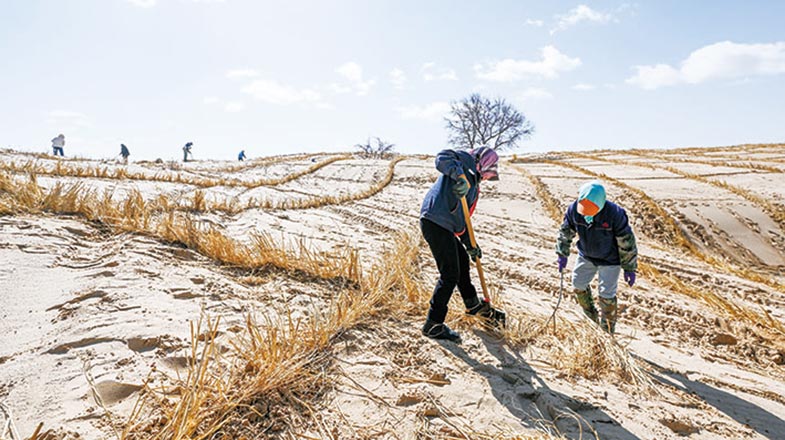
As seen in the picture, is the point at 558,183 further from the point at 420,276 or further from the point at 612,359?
the point at 612,359

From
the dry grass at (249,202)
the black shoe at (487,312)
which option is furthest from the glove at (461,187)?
the dry grass at (249,202)

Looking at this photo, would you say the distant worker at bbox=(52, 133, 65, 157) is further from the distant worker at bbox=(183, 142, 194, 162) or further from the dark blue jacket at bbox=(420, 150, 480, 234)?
the dark blue jacket at bbox=(420, 150, 480, 234)

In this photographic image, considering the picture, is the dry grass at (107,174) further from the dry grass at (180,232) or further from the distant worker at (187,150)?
the distant worker at (187,150)

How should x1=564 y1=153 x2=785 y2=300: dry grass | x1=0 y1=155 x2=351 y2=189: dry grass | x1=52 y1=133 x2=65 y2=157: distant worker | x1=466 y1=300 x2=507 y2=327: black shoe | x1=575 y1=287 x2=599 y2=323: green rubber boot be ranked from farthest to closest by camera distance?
x1=52 y1=133 x2=65 y2=157: distant worker
x1=0 y1=155 x2=351 y2=189: dry grass
x1=564 y1=153 x2=785 y2=300: dry grass
x1=575 y1=287 x2=599 y2=323: green rubber boot
x1=466 y1=300 x2=507 y2=327: black shoe

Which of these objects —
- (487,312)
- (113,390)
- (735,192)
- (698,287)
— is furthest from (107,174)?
(735,192)

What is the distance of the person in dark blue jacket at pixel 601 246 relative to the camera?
3186 mm

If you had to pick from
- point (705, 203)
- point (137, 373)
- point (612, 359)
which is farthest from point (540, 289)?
point (705, 203)

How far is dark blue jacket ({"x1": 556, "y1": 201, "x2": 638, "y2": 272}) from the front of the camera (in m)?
3.21

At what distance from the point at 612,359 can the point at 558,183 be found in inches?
407

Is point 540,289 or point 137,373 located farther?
point 540,289

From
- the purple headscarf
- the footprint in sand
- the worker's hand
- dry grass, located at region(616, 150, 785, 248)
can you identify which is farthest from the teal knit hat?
dry grass, located at region(616, 150, 785, 248)

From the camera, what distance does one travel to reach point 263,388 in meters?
1.97

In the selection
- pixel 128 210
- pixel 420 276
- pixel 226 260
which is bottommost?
pixel 420 276

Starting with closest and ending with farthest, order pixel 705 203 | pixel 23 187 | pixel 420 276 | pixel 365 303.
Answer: pixel 365 303 → pixel 420 276 → pixel 23 187 → pixel 705 203
